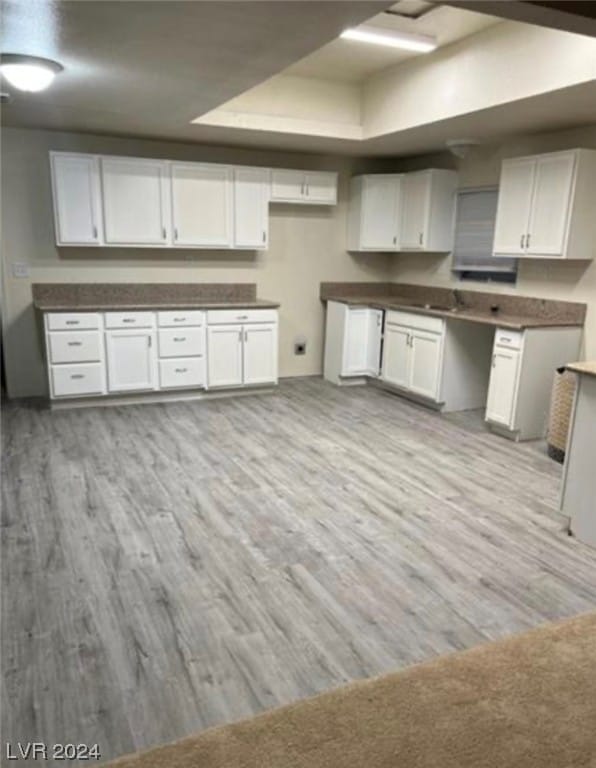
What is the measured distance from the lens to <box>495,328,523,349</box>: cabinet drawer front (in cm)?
454

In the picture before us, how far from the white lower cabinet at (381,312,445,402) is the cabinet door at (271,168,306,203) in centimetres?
153

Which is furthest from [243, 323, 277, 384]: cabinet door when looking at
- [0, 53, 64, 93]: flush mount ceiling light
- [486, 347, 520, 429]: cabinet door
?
[0, 53, 64, 93]: flush mount ceiling light

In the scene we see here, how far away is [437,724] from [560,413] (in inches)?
117

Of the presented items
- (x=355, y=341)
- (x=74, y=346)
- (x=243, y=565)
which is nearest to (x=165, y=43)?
(x=243, y=565)

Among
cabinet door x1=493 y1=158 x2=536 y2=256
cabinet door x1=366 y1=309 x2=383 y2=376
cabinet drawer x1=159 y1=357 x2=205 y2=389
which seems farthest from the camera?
cabinet door x1=366 y1=309 x2=383 y2=376

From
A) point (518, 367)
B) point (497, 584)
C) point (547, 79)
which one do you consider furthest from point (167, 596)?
point (547, 79)

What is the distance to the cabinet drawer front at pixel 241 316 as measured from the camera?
218 inches

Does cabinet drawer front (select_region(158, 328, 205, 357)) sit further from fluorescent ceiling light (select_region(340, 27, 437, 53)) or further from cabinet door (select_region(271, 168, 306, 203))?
fluorescent ceiling light (select_region(340, 27, 437, 53))

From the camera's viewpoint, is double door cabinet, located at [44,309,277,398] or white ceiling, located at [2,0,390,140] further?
double door cabinet, located at [44,309,277,398]

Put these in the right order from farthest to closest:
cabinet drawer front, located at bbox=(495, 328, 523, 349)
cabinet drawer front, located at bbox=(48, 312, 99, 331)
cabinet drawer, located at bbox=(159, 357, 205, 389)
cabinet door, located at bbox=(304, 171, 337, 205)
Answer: cabinet door, located at bbox=(304, 171, 337, 205) < cabinet drawer, located at bbox=(159, 357, 205, 389) < cabinet drawer front, located at bbox=(48, 312, 99, 331) < cabinet drawer front, located at bbox=(495, 328, 523, 349)

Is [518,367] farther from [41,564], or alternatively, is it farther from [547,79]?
[41,564]

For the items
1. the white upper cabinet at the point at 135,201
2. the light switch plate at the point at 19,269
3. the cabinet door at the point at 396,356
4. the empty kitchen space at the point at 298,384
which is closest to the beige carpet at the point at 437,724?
the empty kitchen space at the point at 298,384

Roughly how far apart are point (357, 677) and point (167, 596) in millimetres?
897

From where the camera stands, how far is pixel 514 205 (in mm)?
4793
